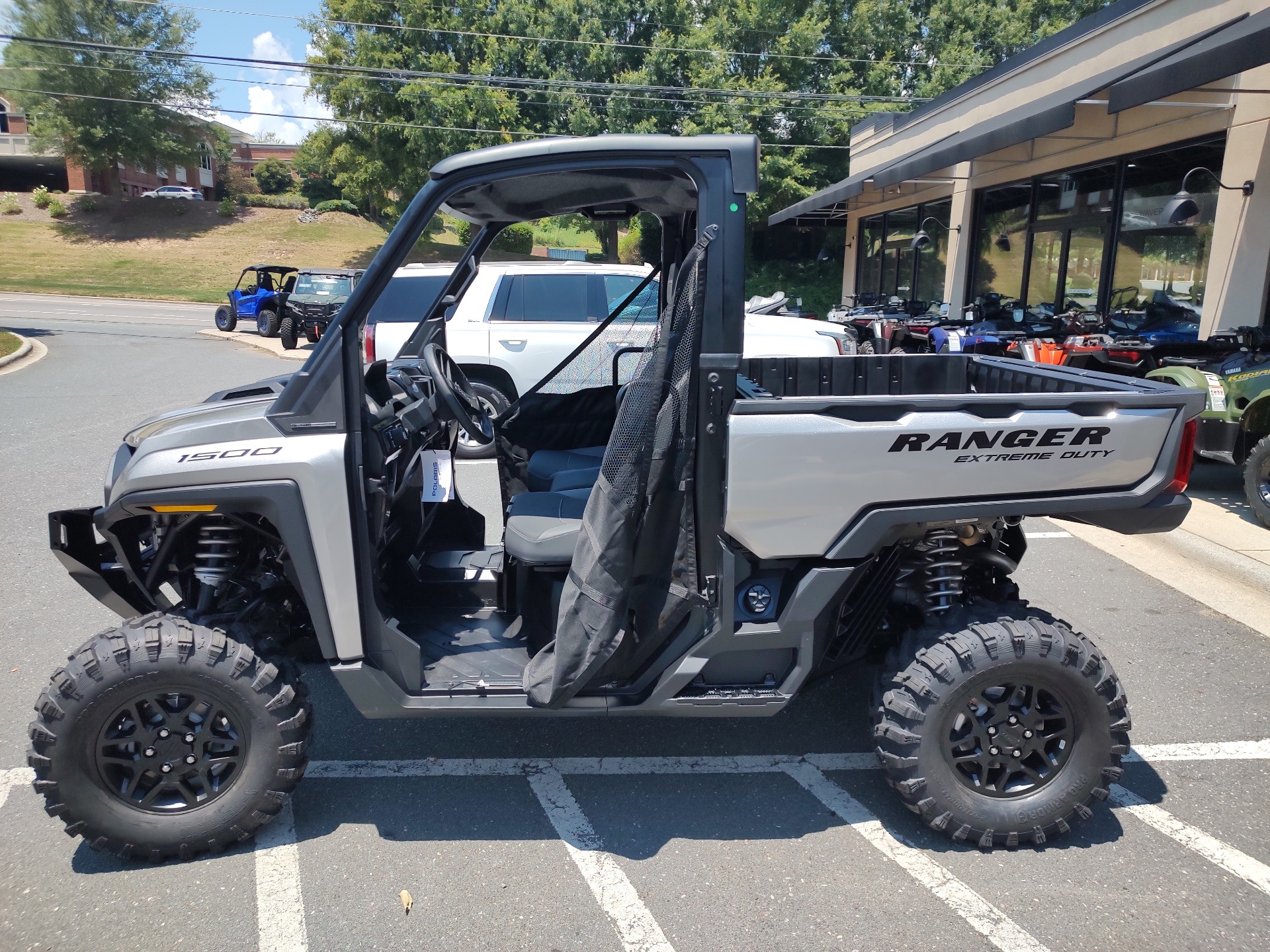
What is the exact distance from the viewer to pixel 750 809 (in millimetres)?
3232

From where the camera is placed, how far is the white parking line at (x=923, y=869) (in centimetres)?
260

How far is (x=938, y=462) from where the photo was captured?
2.81 metres

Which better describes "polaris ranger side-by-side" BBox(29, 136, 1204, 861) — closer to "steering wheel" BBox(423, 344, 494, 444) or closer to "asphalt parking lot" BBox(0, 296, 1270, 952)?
"asphalt parking lot" BBox(0, 296, 1270, 952)

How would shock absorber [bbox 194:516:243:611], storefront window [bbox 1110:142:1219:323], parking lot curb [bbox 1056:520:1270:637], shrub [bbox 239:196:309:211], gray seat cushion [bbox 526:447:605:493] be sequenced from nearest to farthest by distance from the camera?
shock absorber [bbox 194:516:243:611] < gray seat cushion [bbox 526:447:605:493] < parking lot curb [bbox 1056:520:1270:637] < storefront window [bbox 1110:142:1219:323] < shrub [bbox 239:196:309:211]

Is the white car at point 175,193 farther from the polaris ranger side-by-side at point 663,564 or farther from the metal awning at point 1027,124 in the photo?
the polaris ranger side-by-side at point 663,564

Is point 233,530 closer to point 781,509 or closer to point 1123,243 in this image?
point 781,509

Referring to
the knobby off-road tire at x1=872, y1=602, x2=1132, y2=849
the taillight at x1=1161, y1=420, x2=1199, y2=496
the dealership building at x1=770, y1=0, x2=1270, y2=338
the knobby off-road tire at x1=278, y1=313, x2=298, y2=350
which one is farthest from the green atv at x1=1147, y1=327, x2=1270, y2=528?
the knobby off-road tire at x1=278, y1=313, x2=298, y2=350

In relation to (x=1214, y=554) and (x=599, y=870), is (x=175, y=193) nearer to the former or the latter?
(x=1214, y=554)

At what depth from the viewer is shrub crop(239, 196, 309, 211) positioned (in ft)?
168

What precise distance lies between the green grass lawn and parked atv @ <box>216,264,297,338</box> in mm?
4462

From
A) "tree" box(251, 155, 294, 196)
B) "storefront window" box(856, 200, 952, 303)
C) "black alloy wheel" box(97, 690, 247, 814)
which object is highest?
"tree" box(251, 155, 294, 196)

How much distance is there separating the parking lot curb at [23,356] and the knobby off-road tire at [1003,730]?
16035 millimetres

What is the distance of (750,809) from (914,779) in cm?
62

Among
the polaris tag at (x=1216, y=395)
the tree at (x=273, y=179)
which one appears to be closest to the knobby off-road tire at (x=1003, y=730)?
the polaris tag at (x=1216, y=395)
